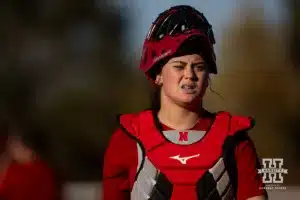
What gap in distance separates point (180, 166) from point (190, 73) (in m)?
0.31

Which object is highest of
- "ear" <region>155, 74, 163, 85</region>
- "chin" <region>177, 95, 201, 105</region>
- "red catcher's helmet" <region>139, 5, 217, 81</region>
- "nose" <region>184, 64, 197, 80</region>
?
"red catcher's helmet" <region>139, 5, 217, 81</region>

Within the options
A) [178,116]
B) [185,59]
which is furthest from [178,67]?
[178,116]

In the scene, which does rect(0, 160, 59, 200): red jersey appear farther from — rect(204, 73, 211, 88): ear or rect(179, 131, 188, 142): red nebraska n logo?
rect(204, 73, 211, 88): ear

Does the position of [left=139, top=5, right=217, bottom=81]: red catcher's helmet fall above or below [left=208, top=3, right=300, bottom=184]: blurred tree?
above

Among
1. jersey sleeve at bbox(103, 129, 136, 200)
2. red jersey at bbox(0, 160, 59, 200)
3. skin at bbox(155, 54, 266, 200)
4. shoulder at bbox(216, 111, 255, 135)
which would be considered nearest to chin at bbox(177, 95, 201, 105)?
skin at bbox(155, 54, 266, 200)

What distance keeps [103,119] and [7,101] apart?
34cm

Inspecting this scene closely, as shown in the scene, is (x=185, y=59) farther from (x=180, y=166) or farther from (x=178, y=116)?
(x=180, y=166)

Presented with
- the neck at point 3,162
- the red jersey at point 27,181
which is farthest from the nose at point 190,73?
the neck at point 3,162

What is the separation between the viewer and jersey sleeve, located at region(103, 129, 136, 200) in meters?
2.22

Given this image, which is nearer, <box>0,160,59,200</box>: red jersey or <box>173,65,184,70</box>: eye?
<box>173,65,184,70</box>: eye

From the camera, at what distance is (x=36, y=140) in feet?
7.73

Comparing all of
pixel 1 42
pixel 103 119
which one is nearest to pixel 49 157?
pixel 103 119

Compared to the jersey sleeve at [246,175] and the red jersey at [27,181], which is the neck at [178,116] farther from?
the red jersey at [27,181]

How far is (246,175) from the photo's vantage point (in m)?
2.20
